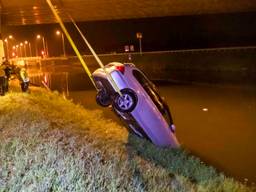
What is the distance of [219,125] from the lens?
15.5m

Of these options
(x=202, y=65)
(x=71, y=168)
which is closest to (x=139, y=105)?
(x=71, y=168)

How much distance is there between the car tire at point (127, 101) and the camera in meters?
10.8

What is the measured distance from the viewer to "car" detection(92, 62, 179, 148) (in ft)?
35.7

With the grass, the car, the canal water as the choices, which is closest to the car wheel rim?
the car

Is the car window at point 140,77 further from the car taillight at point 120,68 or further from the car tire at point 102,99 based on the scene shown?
the car tire at point 102,99

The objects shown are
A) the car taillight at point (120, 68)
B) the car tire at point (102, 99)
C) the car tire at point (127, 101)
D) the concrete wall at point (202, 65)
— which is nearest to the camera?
the car tire at point (127, 101)

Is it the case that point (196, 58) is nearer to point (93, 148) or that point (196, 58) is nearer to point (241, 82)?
point (241, 82)

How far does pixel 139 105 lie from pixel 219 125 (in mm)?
5317

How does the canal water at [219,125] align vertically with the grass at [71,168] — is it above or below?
below

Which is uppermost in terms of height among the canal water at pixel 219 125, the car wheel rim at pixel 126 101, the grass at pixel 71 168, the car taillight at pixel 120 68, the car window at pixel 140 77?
the car taillight at pixel 120 68

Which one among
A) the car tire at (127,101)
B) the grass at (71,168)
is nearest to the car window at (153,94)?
the car tire at (127,101)

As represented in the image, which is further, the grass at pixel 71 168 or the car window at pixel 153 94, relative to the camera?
the car window at pixel 153 94

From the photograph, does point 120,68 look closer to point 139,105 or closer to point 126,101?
point 126,101

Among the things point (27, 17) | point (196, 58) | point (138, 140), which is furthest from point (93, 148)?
point (196, 58)
